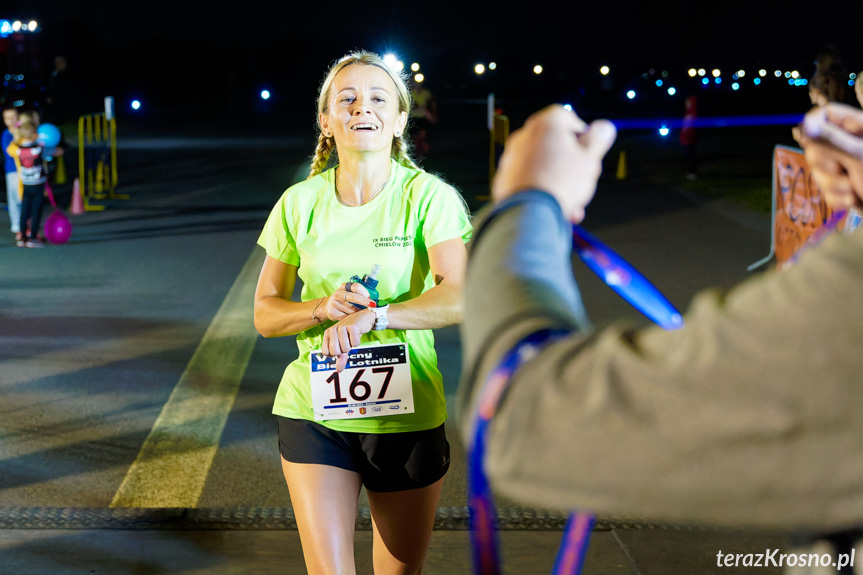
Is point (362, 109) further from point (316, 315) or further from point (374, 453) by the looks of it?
point (374, 453)

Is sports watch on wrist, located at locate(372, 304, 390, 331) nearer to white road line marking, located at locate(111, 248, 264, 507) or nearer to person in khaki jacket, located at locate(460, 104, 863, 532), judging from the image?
person in khaki jacket, located at locate(460, 104, 863, 532)

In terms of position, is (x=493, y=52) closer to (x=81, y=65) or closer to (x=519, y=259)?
(x=81, y=65)

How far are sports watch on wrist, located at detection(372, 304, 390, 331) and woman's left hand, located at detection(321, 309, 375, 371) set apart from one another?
0.5 inches

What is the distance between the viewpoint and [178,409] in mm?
6184

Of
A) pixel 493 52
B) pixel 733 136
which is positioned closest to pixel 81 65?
pixel 493 52

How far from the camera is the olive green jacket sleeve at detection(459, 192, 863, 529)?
2.73ft

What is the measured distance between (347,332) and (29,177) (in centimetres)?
1081

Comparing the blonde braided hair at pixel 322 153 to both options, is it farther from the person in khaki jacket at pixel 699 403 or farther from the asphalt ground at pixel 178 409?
the person in khaki jacket at pixel 699 403

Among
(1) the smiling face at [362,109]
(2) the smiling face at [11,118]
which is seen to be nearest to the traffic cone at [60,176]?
(2) the smiling face at [11,118]

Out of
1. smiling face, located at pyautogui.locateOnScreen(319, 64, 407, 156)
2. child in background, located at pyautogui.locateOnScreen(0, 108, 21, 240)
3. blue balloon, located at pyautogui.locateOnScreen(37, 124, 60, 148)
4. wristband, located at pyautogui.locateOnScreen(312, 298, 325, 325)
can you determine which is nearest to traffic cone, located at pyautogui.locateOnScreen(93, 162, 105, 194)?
blue balloon, located at pyautogui.locateOnScreen(37, 124, 60, 148)

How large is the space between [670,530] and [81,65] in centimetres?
7465

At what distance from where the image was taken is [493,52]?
9156 centimetres

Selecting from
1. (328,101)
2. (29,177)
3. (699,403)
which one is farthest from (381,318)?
(29,177)

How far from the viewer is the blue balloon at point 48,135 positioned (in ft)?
42.0
